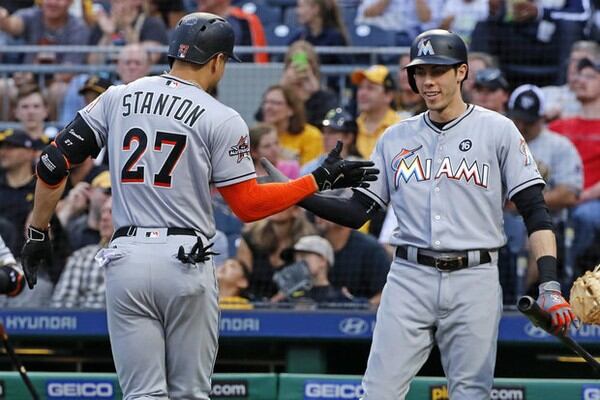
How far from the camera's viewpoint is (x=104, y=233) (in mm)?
7969

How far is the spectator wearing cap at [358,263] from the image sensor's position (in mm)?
7895

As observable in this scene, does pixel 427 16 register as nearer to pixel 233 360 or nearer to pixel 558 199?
pixel 558 199

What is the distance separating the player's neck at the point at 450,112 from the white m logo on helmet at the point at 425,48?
228 mm

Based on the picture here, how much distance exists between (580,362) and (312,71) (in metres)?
2.97

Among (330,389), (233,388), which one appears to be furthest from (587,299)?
(233,388)

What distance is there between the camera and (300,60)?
931 centimetres

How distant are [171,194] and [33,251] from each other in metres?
0.76

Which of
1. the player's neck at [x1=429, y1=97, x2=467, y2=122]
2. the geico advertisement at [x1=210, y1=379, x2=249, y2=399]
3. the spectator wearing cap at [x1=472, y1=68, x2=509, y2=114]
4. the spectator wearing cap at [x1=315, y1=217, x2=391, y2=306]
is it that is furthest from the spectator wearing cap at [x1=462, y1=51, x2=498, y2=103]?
the player's neck at [x1=429, y1=97, x2=467, y2=122]

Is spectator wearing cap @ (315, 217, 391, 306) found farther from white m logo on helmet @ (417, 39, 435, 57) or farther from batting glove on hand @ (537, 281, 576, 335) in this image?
batting glove on hand @ (537, 281, 576, 335)

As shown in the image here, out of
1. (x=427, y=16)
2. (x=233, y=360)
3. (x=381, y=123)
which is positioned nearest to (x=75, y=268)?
(x=233, y=360)

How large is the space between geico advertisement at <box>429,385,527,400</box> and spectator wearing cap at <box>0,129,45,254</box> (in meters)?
3.12

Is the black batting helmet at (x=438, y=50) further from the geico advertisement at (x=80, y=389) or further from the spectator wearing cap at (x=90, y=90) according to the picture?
the spectator wearing cap at (x=90, y=90)

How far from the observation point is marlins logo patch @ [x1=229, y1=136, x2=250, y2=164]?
4.88 metres

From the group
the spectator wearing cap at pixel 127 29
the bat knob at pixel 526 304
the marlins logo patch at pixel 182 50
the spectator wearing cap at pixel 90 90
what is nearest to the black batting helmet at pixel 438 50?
the marlins logo patch at pixel 182 50
